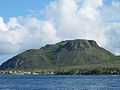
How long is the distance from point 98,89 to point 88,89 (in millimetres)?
4883

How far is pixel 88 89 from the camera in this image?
166250mm

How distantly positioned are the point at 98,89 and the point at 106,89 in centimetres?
428

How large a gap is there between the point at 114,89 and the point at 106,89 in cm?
410

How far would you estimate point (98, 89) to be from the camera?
544ft

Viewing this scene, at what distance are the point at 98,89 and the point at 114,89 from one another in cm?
836

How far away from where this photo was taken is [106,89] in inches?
6575

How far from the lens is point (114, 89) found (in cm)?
16762
